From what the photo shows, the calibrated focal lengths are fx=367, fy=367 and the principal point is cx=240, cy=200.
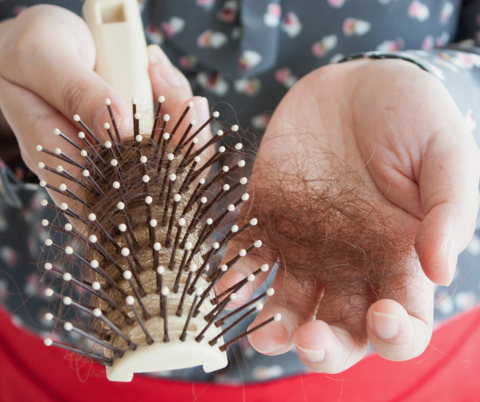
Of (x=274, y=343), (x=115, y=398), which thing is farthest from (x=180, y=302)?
(x=115, y=398)

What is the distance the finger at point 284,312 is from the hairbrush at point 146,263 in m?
0.10

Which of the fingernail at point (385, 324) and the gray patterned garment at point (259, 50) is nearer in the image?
the fingernail at point (385, 324)

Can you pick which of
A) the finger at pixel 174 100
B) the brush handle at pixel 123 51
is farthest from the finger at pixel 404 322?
the brush handle at pixel 123 51

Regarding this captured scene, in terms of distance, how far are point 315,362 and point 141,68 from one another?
1.97ft

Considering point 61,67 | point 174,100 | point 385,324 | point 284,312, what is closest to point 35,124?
point 61,67

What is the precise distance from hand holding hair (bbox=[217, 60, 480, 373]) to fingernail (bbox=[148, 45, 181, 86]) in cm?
26

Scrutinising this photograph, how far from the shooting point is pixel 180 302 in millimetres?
410

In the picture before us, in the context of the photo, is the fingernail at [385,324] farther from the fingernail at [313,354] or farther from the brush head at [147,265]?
the brush head at [147,265]

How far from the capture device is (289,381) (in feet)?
3.32

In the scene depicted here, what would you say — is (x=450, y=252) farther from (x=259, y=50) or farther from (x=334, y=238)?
(x=259, y=50)

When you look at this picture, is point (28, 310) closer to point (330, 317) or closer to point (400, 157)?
point (330, 317)

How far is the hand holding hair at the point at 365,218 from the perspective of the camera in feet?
1.57

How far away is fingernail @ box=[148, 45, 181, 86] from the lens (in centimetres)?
76

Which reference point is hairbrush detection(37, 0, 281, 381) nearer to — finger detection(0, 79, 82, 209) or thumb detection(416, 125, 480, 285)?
finger detection(0, 79, 82, 209)
